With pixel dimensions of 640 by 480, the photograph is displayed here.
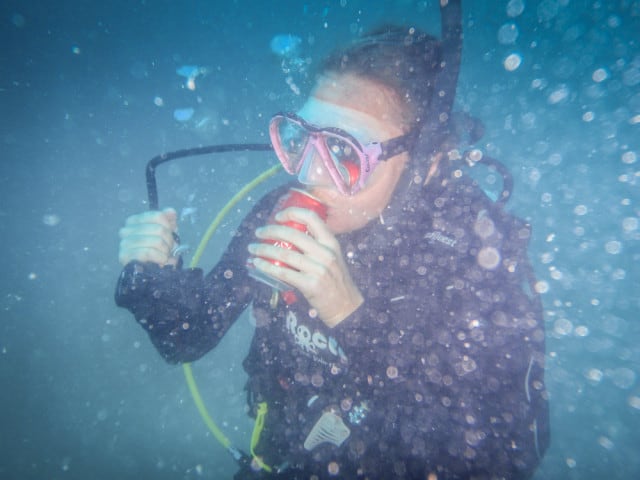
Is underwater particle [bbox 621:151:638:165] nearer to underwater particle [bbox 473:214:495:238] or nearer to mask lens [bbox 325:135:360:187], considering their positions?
underwater particle [bbox 473:214:495:238]

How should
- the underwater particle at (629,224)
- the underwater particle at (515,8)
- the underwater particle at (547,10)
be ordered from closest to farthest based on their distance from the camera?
the underwater particle at (547,10), the underwater particle at (515,8), the underwater particle at (629,224)

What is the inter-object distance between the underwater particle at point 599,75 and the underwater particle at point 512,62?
3.05 meters

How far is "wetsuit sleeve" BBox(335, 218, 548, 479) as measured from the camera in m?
1.97

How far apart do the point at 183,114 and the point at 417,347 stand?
2398 cm

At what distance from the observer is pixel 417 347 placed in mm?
2219

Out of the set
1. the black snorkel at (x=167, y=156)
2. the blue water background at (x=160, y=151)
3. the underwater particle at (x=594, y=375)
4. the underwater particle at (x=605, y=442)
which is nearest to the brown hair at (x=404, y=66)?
the black snorkel at (x=167, y=156)

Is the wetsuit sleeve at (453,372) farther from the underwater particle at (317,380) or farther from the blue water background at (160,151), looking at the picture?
the blue water background at (160,151)

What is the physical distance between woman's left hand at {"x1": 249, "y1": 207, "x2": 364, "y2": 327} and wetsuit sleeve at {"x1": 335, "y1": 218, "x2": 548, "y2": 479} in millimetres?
269

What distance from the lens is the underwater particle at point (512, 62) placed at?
14.3 m

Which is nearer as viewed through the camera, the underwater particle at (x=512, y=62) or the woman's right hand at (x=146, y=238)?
the woman's right hand at (x=146, y=238)

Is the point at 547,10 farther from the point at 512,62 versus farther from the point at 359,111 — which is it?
the point at 359,111

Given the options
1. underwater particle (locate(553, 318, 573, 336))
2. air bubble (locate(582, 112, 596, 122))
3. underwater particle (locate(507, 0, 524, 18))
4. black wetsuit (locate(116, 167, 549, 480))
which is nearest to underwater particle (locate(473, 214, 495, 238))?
black wetsuit (locate(116, 167, 549, 480))

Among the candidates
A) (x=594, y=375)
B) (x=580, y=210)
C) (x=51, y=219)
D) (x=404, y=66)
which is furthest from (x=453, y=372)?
(x=594, y=375)

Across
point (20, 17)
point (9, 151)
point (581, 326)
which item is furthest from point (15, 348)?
point (581, 326)
